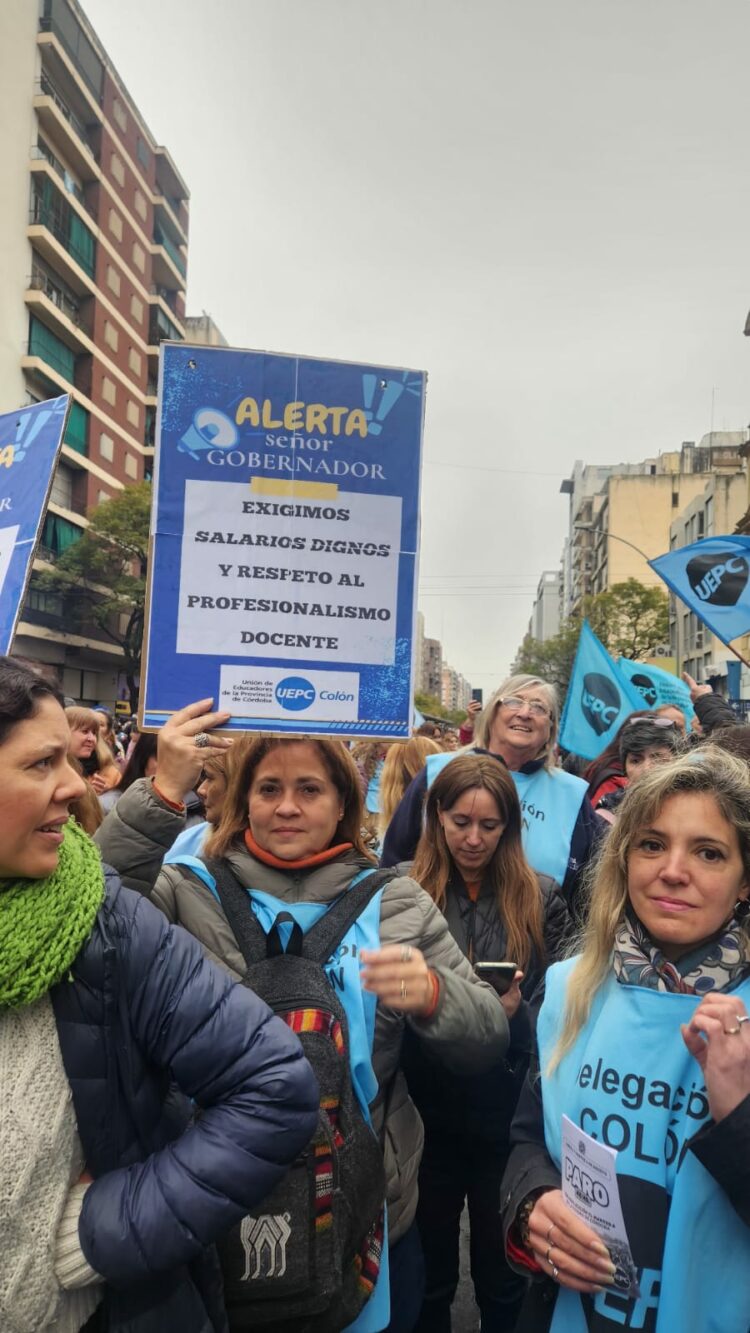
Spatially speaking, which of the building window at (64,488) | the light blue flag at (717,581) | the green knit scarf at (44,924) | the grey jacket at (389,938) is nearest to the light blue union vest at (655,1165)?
the grey jacket at (389,938)

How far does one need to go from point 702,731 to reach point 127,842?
400 centimetres

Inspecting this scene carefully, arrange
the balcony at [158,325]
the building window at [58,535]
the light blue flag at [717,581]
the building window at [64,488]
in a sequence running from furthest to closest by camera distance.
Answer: the balcony at [158,325], the building window at [64,488], the building window at [58,535], the light blue flag at [717,581]

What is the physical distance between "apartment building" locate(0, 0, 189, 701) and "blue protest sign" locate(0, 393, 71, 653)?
90.7 feet

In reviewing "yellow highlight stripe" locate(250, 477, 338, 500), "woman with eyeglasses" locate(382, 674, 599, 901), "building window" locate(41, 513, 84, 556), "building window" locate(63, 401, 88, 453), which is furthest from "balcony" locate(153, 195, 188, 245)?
"yellow highlight stripe" locate(250, 477, 338, 500)

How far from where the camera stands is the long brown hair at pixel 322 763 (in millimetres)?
2105

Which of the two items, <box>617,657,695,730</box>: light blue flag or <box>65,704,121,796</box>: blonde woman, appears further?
<box>617,657,695,730</box>: light blue flag

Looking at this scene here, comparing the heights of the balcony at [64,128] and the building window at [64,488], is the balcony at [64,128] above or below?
above

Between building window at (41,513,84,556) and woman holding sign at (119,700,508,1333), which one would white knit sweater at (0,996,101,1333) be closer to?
woman holding sign at (119,700,508,1333)

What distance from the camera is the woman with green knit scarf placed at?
1.29 m

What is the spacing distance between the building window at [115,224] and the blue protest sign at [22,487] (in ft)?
139

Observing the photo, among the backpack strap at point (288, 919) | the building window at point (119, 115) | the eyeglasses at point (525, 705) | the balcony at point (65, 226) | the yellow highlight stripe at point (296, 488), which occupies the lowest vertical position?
the backpack strap at point (288, 919)

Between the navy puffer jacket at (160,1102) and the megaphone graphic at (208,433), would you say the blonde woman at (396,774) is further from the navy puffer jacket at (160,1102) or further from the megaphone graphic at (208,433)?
the navy puffer jacket at (160,1102)

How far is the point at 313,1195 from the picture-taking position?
1.61 meters

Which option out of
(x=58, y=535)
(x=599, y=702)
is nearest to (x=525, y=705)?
(x=599, y=702)
